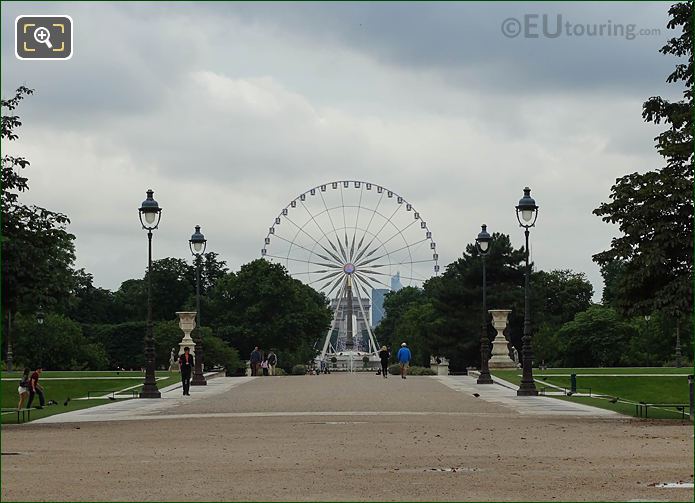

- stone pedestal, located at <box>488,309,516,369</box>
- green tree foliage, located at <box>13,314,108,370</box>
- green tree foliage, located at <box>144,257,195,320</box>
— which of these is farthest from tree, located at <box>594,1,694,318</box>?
green tree foliage, located at <box>144,257,195,320</box>

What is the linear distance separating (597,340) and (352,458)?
7956cm

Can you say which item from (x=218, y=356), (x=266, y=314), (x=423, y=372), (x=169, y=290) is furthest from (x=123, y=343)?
(x=423, y=372)

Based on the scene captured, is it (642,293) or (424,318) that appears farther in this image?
(424,318)

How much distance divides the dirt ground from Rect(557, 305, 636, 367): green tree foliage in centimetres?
6564

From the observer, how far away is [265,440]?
23.2 m

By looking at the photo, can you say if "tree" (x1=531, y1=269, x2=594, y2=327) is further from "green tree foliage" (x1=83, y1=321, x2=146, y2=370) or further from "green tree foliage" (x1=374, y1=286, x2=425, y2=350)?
"green tree foliage" (x1=374, y1=286, x2=425, y2=350)

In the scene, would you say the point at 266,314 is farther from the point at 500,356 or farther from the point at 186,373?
the point at 186,373

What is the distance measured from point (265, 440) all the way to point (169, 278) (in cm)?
10974

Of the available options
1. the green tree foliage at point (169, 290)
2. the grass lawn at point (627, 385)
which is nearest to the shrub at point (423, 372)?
the grass lawn at point (627, 385)

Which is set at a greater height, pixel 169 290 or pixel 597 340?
pixel 169 290

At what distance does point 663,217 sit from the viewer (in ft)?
92.8

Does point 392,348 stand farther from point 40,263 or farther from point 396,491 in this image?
point 396,491

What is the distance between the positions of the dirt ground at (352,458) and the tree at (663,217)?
8.83ft

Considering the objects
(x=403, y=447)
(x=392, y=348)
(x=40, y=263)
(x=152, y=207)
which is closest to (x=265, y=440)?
(x=403, y=447)
